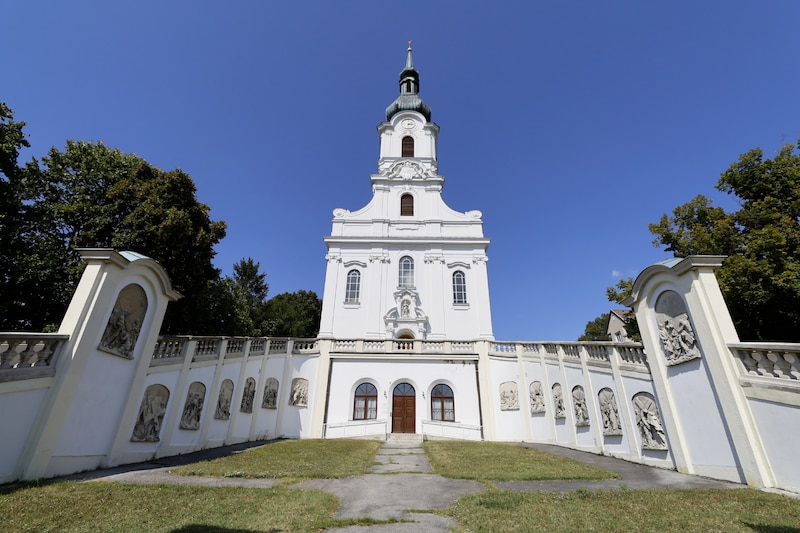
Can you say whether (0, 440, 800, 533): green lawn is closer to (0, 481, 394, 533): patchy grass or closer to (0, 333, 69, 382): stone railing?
(0, 481, 394, 533): patchy grass

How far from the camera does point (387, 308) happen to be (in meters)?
25.8

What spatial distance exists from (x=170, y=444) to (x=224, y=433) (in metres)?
3.41

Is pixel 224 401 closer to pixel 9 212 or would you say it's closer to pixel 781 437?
pixel 9 212

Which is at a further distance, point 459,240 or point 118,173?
point 459,240

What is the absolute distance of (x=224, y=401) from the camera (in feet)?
48.9

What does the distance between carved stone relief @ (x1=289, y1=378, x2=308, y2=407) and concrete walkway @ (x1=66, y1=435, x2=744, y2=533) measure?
8.15m

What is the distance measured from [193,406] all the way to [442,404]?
11.9m

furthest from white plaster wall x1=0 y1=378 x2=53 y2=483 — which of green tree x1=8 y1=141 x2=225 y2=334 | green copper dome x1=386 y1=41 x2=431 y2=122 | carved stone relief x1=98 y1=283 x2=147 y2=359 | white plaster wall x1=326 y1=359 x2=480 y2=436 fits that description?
green copper dome x1=386 y1=41 x2=431 y2=122

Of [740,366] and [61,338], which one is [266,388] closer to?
[61,338]

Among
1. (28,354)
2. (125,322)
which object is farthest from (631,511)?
(125,322)

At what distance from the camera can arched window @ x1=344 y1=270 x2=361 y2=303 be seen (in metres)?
26.1

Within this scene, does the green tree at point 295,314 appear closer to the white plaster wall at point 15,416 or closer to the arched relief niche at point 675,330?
the white plaster wall at point 15,416

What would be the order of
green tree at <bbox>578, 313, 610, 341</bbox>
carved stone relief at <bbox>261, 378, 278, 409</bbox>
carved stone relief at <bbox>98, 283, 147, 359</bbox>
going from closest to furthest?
carved stone relief at <bbox>98, 283, 147, 359</bbox> < carved stone relief at <bbox>261, 378, 278, 409</bbox> < green tree at <bbox>578, 313, 610, 341</bbox>

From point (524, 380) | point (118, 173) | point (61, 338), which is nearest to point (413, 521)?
point (61, 338)
